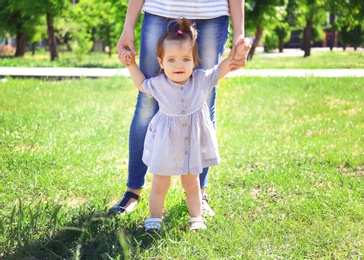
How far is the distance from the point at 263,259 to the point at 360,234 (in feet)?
2.02

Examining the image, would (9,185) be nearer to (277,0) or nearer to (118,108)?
(118,108)

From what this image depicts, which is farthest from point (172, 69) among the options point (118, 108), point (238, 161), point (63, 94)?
point (63, 94)

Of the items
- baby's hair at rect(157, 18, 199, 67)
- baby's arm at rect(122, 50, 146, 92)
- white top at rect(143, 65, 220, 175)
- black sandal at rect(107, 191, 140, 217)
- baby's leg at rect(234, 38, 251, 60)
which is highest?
baby's hair at rect(157, 18, 199, 67)

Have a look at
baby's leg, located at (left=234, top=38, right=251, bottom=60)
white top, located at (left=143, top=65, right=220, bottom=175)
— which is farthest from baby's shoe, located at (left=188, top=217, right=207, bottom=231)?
baby's leg, located at (left=234, top=38, right=251, bottom=60)

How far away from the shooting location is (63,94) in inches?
324

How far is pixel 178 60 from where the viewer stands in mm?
2654

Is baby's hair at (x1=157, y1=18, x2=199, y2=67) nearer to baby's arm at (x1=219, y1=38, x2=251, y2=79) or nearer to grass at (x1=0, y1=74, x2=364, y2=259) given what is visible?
baby's arm at (x1=219, y1=38, x2=251, y2=79)

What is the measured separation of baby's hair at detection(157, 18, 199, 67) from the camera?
8.73 ft

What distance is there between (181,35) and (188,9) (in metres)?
0.25

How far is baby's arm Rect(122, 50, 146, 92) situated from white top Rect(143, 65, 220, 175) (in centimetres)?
10

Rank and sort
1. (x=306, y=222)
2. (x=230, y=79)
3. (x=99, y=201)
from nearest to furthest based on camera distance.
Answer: (x=306, y=222), (x=99, y=201), (x=230, y=79)

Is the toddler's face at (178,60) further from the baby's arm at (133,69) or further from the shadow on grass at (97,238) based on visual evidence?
the shadow on grass at (97,238)

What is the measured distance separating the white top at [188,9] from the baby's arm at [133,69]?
0.98 ft

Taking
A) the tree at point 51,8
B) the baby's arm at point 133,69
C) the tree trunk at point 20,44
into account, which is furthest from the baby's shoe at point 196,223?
the tree trunk at point 20,44
